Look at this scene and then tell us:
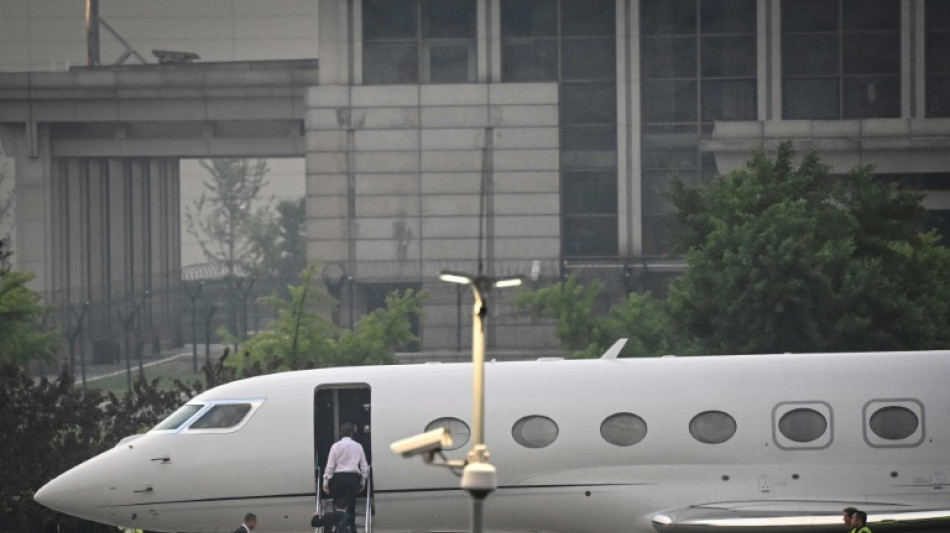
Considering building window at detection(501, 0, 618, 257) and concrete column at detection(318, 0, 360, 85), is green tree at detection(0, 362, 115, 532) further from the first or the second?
building window at detection(501, 0, 618, 257)

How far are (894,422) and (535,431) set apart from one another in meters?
5.33

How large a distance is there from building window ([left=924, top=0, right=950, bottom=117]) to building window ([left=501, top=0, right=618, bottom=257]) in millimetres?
14623

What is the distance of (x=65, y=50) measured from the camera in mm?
133000

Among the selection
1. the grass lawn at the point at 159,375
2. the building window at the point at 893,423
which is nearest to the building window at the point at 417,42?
the grass lawn at the point at 159,375

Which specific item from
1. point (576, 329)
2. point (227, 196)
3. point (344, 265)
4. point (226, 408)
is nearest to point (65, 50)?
point (227, 196)

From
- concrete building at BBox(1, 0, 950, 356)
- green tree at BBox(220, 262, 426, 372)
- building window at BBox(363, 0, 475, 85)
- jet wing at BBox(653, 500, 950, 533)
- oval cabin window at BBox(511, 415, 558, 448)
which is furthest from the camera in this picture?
building window at BBox(363, 0, 475, 85)

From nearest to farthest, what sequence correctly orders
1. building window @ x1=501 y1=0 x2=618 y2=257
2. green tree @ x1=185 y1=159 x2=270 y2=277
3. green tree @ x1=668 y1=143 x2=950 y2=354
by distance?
1. green tree @ x1=668 y1=143 x2=950 y2=354
2. building window @ x1=501 y1=0 x2=618 y2=257
3. green tree @ x1=185 y1=159 x2=270 y2=277

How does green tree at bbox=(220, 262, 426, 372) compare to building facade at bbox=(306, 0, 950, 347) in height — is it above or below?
below

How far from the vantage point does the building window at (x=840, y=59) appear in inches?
3263

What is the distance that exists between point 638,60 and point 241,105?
19.9m

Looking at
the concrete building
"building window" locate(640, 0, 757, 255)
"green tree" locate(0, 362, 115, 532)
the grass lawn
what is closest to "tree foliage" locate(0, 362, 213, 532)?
"green tree" locate(0, 362, 115, 532)

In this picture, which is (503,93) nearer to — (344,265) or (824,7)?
(344,265)

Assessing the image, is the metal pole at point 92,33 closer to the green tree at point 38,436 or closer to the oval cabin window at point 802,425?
the green tree at point 38,436

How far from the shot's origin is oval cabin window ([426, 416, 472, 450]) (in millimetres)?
27000
